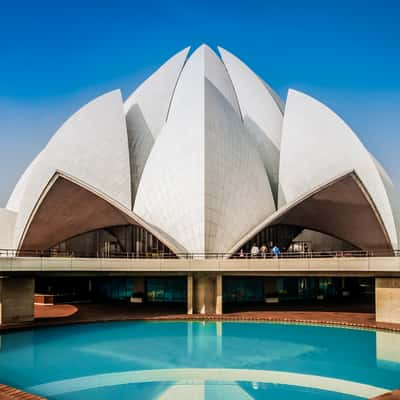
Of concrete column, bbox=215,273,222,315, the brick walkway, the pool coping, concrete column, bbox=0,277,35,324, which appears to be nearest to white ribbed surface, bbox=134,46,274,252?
concrete column, bbox=215,273,222,315

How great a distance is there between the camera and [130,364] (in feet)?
41.1

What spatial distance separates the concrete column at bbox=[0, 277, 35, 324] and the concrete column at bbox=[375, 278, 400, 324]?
13666 millimetres

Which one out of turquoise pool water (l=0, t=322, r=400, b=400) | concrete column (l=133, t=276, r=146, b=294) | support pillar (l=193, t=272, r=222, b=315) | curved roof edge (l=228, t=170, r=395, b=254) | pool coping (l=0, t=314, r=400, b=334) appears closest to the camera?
turquoise pool water (l=0, t=322, r=400, b=400)

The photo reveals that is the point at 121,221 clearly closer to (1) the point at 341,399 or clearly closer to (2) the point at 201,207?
(2) the point at 201,207

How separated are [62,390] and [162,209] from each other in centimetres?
1508

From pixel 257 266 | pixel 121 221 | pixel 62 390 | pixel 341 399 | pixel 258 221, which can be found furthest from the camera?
pixel 121 221

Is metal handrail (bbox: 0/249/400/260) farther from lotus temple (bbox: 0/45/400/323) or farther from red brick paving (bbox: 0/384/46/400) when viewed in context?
red brick paving (bbox: 0/384/46/400)

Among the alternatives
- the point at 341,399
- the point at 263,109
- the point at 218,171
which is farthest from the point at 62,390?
the point at 263,109

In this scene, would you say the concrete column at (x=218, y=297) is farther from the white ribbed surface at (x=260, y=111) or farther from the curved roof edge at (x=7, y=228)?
the curved roof edge at (x=7, y=228)

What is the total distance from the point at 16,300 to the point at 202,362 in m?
9.08

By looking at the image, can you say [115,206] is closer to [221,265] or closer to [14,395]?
[221,265]

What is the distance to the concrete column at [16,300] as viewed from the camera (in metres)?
17.6

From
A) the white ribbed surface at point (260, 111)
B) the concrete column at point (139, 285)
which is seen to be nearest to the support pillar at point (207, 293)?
the concrete column at point (139, 285)

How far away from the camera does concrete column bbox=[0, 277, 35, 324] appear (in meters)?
A: 17.6
